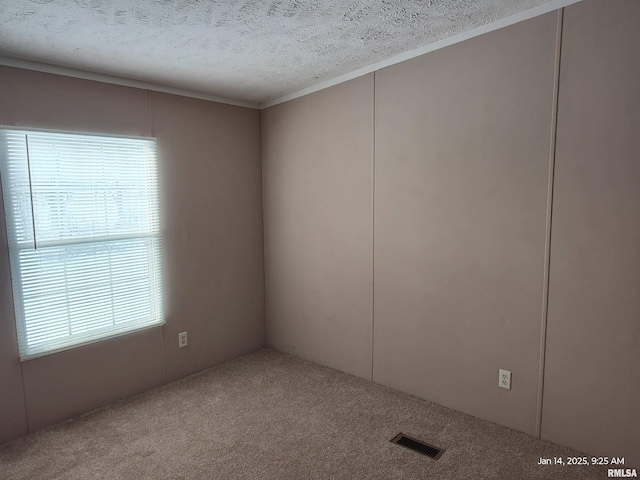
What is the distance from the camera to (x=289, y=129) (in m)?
3.63

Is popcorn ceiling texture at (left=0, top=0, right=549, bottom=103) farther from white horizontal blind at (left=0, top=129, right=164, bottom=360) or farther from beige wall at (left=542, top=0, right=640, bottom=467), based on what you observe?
white horizontal blind at (left=0, top=129, right=164, bottom=360)

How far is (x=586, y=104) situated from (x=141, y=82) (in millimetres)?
2959

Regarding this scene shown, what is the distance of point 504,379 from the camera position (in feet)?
8.10

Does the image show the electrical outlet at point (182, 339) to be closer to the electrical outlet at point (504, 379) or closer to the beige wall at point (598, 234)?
the electrical outlet at point (504, 379)

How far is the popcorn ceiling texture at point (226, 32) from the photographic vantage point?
1969 mm

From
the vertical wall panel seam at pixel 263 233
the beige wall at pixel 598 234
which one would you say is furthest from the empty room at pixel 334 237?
the vertical wall panel seam at pixel 263 233

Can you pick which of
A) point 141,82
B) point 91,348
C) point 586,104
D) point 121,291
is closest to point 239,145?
point 141,82

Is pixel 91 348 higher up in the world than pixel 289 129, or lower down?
lower down

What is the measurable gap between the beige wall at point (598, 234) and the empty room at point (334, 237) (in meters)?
0.01

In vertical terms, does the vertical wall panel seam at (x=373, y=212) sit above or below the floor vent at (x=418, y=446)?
above

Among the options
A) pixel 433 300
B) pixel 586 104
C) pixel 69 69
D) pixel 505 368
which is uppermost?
pixel 69 69

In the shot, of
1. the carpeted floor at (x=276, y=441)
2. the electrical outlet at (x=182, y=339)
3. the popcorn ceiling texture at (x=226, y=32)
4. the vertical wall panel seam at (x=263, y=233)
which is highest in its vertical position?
the popcorn ceiling texture at (x=226, y=32)

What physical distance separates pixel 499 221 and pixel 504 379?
3.23 feet

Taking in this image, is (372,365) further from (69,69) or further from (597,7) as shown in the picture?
(69,69)
